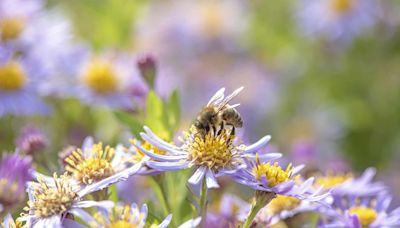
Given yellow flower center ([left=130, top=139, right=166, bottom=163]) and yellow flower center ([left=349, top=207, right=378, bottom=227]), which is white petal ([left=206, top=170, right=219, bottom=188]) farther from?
yellow flower center ([left=349, top=207, right=378, bottom=227])

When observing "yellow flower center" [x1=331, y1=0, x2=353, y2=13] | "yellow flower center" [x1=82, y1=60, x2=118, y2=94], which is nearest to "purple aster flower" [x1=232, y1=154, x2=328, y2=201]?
"yellow flower center" [x1=82, y1=60, x2=118, y2=94]

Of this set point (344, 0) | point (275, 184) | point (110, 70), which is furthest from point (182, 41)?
point (275, 184)

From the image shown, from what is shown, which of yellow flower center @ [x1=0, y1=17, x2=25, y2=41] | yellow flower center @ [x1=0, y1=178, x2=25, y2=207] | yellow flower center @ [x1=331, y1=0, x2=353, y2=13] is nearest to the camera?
yellow flower center @ [x1=0, y1=178, x2=25, y2=207]

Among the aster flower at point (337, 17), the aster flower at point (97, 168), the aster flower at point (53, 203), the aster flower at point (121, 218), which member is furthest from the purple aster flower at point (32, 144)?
the aster flower at point (337, 17)

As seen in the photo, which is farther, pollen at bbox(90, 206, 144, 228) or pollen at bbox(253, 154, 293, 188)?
pollen at bbox(253, 154, 293, 188)

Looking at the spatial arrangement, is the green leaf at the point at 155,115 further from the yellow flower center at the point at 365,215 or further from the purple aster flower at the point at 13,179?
the yellow flower center at the point at 365,215

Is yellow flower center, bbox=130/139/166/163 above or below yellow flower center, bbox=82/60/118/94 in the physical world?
below

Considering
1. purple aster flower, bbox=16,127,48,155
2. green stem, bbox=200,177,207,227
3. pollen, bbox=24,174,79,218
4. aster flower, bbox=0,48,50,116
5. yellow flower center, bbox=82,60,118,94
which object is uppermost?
yellow flower center, bbox=82,60,118,94
